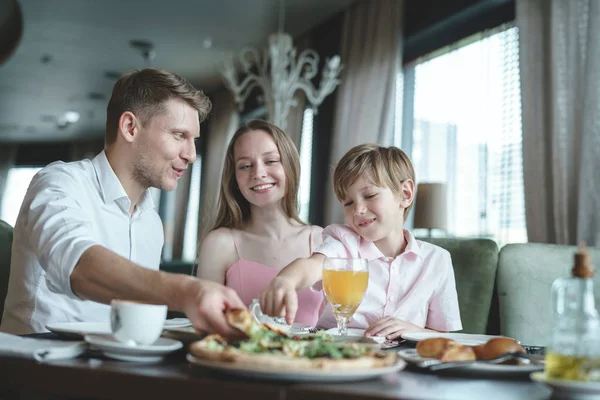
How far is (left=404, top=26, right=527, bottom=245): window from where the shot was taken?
3781 millimetres

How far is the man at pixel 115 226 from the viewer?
1.04 metres

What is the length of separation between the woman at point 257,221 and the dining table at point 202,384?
1.33 m

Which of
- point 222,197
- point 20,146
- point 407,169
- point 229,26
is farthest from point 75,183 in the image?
point 20,146

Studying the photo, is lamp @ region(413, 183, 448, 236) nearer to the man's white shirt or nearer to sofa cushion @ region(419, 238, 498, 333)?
sofa cushion @ region(419, 238, 498, 333)

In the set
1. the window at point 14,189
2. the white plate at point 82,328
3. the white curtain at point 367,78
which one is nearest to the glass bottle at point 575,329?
the white plate at point 82,328

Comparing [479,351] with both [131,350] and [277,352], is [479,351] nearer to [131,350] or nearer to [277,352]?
[277,352]

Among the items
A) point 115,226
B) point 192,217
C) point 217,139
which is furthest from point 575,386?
point 192,217

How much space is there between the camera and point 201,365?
0.79 m

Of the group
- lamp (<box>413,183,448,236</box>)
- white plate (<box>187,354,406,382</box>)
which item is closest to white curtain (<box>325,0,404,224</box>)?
lamp (<box>413,183,448,236</box>)

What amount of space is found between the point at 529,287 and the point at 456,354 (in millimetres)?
1295

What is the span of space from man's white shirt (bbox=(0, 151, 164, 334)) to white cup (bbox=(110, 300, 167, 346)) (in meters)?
0.26

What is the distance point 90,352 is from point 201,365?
0.75 ft

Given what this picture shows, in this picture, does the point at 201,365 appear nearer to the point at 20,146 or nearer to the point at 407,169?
the point at 407,169

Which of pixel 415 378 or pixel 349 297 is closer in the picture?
pixel 415 378
